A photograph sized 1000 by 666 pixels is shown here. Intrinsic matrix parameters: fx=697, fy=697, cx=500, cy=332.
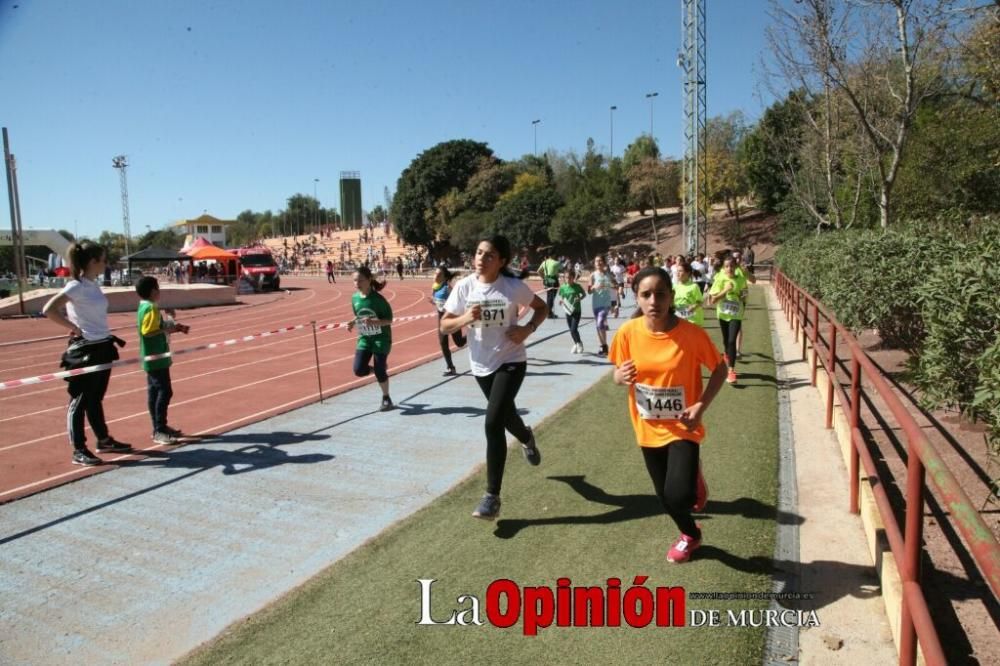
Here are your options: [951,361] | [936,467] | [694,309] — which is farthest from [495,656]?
[694,309]

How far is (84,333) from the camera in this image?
6379mm

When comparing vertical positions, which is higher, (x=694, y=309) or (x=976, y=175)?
(x=976, y=175)

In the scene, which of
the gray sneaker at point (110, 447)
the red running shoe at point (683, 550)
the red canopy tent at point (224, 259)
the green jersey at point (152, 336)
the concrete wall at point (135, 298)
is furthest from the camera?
the red canopy tent at point (224, 259)

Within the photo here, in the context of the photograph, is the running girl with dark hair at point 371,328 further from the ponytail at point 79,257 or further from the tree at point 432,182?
the tree at point 432,182

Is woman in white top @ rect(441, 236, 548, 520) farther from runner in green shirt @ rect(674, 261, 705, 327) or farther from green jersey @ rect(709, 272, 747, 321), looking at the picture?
green jersey @ rect(709, 272, 747, 321)

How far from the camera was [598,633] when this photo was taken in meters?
3.38

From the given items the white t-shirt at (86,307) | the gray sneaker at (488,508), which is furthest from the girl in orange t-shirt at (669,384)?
the white t-shirt at (86,307)

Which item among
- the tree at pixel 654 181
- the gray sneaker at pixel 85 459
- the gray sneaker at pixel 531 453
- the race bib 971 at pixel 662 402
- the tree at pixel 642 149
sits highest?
the tree at pixel 642 149

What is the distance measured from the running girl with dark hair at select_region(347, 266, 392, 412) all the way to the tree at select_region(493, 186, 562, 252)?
5081 cm

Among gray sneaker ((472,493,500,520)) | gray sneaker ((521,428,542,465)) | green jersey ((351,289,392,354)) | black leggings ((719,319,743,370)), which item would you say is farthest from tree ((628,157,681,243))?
gray sneaker ((472,493,500,520))

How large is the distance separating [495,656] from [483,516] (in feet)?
4.60

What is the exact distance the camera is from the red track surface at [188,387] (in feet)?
23.8

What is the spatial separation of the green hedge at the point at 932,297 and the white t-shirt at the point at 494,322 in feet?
9.07

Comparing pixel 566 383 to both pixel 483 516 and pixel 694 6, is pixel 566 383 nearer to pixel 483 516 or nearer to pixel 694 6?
pixel 483 516
